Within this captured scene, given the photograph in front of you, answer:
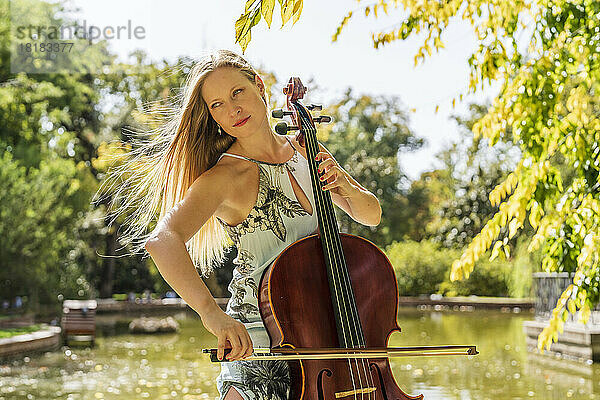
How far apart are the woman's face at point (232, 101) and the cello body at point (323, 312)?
31 centimetres

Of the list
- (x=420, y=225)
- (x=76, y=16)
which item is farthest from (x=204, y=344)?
(x=420, y=225)

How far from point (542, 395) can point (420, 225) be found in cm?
2437

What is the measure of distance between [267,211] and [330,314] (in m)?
0.29

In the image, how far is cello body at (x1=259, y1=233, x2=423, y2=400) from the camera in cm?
184

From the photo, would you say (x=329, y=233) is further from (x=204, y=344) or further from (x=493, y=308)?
(x=493, y=308)

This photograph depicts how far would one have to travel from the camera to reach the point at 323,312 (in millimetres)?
1908

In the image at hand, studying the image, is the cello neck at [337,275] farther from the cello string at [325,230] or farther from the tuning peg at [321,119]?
the tuning peg at [321,119]

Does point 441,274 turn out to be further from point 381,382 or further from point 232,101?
point 232,101

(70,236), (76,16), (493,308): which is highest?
(76,16)

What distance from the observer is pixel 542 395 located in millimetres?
8164

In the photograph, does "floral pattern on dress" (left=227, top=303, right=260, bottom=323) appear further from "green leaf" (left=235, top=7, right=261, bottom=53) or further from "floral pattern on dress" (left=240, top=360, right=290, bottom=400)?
"green leaf" (left=235, top=7, right=261, bottom=53)

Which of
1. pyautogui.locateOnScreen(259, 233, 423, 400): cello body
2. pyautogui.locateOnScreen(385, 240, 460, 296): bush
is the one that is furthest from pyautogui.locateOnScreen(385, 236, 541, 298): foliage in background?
pyautogui.locateOnScreen(259, 233, 423, 400): cello body

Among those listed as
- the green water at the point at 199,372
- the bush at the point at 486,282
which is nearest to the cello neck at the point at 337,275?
the green water at the point at 199,372

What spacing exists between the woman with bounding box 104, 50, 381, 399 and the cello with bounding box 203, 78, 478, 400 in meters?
0.05
